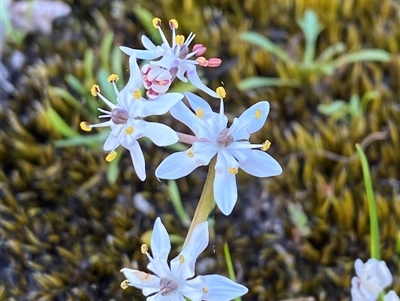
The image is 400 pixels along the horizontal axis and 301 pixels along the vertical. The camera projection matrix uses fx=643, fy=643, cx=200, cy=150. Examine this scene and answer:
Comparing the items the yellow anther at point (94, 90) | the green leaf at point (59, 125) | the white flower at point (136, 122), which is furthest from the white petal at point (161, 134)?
the green leaf at point (59, 125)

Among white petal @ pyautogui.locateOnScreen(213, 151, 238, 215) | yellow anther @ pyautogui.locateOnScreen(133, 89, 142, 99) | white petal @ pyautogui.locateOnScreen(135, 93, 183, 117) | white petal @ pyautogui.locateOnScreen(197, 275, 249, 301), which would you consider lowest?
white petal @ pyautogui.locateOnScreen(197, 275, 249, 301)

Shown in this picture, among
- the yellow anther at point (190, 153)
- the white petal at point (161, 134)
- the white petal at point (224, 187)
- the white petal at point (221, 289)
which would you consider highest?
the white petal at point (161, 134)

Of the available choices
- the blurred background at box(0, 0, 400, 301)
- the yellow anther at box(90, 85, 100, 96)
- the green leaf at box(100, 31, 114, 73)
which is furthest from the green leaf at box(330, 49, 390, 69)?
the yellow anther at box(90, 85, 100, 96)

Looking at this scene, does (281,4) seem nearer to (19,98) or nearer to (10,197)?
(19,98)

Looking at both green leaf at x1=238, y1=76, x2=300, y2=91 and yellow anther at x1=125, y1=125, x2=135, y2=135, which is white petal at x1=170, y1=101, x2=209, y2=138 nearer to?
A: yellow anther at x1=125, y1=125, x2=135, y2=135

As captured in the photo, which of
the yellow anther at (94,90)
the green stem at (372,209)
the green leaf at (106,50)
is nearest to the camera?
the yellow anther at (94,90)

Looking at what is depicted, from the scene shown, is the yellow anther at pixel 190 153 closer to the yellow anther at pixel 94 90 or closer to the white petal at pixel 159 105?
the white petal at pixel 159 105
